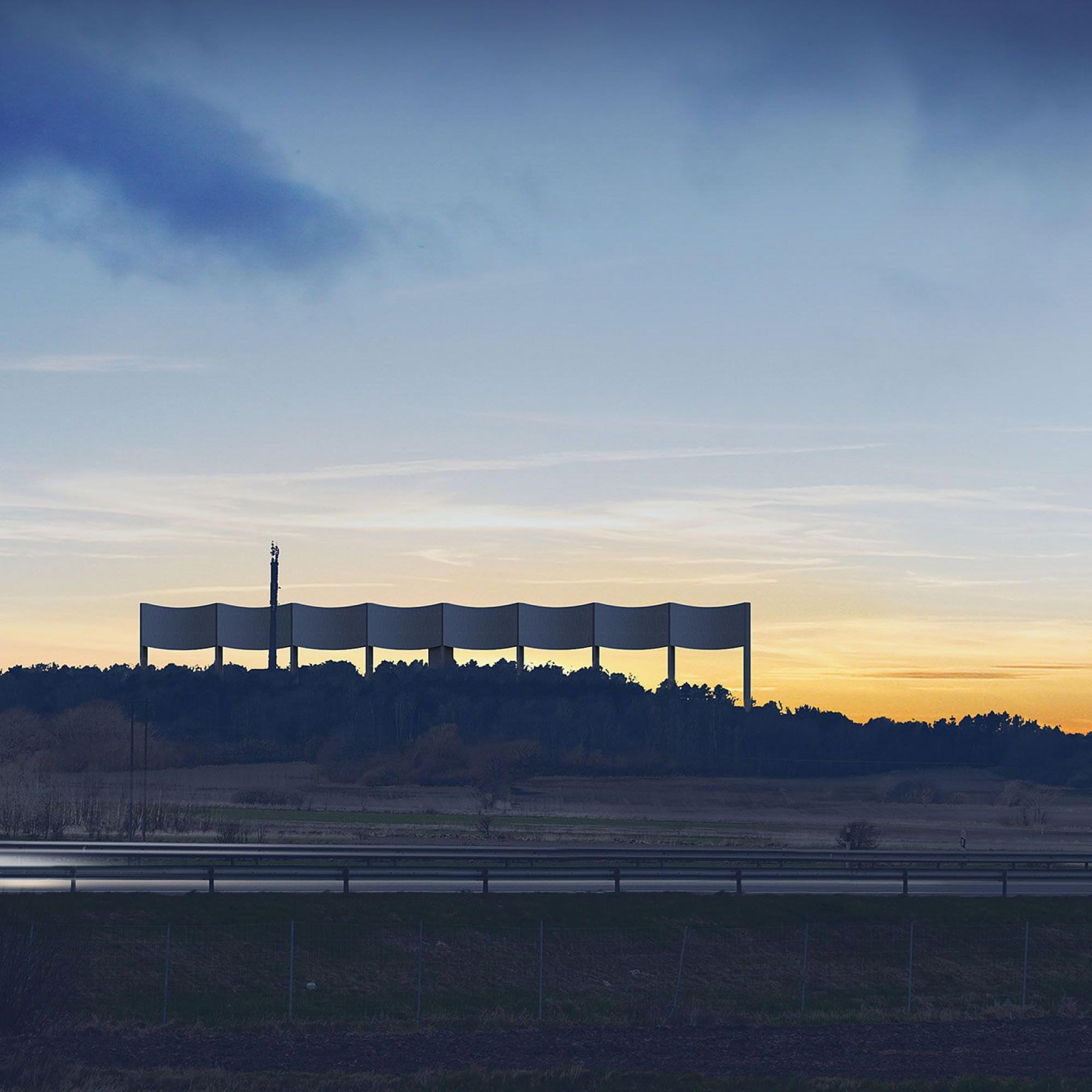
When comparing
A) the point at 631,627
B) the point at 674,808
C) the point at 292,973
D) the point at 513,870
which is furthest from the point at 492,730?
the point at 292,973

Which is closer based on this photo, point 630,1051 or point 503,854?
point 630,1051

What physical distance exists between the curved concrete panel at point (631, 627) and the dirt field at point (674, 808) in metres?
11.9

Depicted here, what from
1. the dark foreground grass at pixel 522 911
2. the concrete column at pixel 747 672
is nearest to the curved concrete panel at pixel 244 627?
the concrete column at pixel 747 672

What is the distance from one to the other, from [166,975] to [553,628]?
85.6 meters

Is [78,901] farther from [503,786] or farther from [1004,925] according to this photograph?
[503,786]

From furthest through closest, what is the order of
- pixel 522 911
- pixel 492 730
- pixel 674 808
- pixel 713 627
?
pixel 492 730
pixel 713 627
pixel 674 808
pixel 522 911

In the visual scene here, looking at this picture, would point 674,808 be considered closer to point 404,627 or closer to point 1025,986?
point 404,627

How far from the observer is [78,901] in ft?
119

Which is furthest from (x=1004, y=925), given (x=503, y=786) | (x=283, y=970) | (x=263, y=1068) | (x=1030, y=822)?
(x=503, y=786)

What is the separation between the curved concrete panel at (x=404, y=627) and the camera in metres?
117

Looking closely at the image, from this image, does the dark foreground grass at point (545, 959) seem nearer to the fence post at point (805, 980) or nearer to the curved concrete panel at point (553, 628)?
the fence post at point (805, 980)

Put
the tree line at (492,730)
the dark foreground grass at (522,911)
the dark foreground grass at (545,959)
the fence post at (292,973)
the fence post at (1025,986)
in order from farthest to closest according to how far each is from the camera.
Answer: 1. the tree line at (492,730)
2. the dark foreground grass at (522,911)
3. the fence post at (1025,986)
4. the dark foreground grass at (545,959)
5. the fence post at (292,973)

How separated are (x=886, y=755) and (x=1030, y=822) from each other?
50065 millimetres

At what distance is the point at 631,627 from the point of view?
114m
